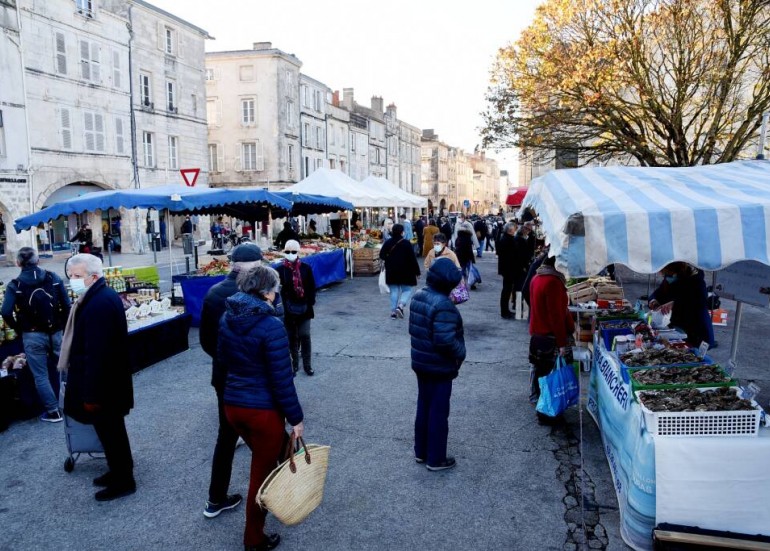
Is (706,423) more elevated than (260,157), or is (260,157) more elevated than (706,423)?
(260,157)

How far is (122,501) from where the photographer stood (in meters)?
4.15

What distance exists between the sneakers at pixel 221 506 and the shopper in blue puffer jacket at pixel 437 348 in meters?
1.56

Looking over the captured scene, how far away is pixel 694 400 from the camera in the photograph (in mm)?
3574

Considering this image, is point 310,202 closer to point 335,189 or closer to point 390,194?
point 335,189

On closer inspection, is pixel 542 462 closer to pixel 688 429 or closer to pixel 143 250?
pixel 688 429

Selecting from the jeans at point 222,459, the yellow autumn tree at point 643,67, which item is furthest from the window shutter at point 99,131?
the jeans at point 222,459

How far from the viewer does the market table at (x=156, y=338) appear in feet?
24.0

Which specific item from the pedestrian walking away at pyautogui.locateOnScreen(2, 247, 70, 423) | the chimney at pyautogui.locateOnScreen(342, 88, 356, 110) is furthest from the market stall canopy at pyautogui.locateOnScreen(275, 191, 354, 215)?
the chimney at pyautogui.locateOnScreen(342, 88, 356, 110)

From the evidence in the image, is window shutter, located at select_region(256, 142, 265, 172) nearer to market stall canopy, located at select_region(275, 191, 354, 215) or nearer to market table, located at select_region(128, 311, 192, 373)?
Result: market stall canopy, located at select_region(275, 191, 354, 215)

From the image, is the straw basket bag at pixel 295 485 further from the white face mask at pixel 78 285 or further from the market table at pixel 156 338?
the market table at pixel 156 338

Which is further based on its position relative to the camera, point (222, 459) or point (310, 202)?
point (310, 202)

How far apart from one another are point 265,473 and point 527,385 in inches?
162

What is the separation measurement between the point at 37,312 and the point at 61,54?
2153 cm

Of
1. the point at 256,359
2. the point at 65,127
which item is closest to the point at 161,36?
the point at 65,127
